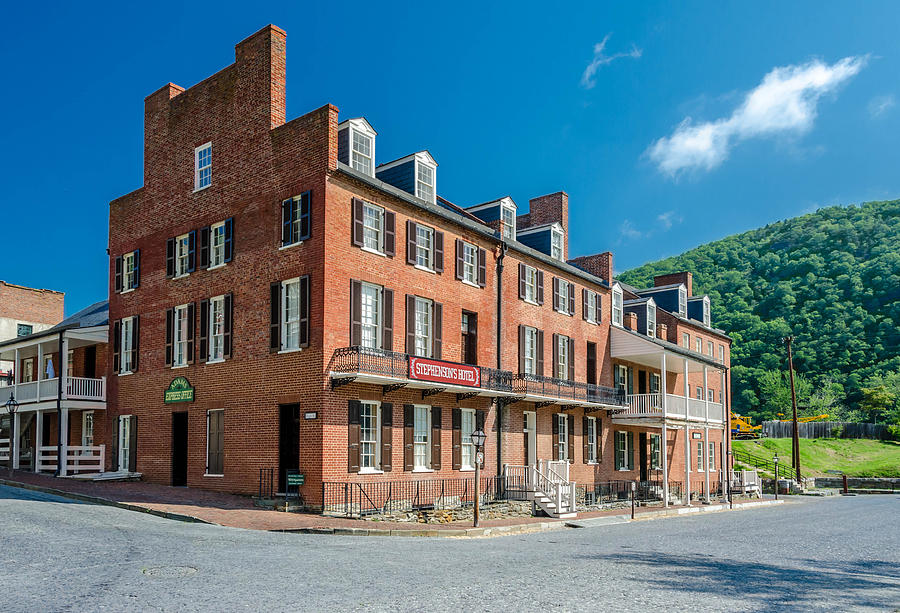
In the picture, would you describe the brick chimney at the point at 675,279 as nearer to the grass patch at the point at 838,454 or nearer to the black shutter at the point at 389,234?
the grass patch at the point at 838,454

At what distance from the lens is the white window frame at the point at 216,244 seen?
86.5 feet

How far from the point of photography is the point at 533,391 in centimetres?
3047

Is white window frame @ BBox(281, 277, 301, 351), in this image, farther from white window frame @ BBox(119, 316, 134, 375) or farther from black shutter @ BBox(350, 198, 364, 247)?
white window frame @ BBox(119, 316, 134, 375)

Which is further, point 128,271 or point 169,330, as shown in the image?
point 128,271

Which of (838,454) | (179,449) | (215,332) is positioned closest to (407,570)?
(215,332)

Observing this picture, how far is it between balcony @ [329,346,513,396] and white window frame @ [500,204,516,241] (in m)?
7.27

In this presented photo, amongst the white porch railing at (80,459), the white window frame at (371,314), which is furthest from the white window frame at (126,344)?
the white window frame at (371,314)

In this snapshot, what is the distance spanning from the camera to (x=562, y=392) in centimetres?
3206

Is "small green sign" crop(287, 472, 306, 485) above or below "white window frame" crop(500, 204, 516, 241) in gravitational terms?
below

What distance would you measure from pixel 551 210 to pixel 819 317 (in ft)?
180

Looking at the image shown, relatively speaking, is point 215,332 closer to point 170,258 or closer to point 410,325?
point 170,258

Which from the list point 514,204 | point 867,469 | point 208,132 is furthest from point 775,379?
point 208,132

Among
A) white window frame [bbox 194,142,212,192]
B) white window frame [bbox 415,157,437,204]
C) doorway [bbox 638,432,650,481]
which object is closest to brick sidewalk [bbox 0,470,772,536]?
white window frame [bbox 194,142,212,192]

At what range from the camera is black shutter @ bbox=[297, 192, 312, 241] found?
918 inches
